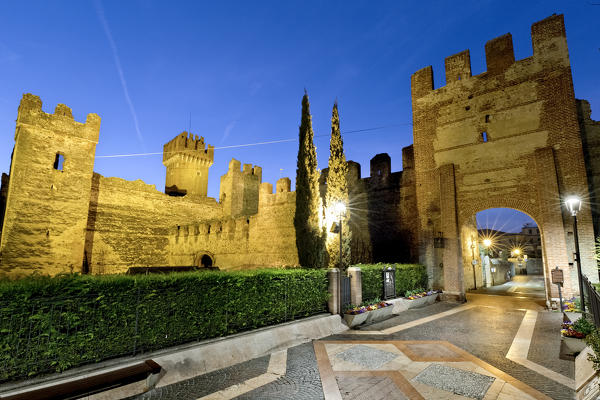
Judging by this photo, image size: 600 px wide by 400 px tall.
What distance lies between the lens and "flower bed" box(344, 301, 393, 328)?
843cm

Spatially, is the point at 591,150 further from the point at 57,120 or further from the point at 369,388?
the point at 57,120

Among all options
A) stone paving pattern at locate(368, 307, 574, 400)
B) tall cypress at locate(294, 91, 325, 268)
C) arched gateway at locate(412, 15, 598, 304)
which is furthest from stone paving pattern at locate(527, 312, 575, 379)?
tall cypress at locate(294, 91, 325, 268)

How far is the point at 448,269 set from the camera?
535 inches

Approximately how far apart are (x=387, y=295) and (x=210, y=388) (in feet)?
26.0

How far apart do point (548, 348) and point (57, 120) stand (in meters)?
27.1

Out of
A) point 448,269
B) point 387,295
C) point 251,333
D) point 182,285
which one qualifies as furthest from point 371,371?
point 448,269

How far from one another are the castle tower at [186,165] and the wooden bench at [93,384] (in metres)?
31.9

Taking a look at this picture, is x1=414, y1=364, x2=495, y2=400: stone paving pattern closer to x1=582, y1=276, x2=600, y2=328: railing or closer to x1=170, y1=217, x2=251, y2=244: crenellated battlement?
x1=582, y1=276, x2=600, y2=328: railing

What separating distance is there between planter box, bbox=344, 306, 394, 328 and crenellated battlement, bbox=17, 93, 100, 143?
73.4 feet

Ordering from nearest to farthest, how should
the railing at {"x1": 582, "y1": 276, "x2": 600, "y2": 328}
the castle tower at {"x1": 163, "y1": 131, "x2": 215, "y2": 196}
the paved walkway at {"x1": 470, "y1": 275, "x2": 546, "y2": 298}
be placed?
the railing at {"x1": 582, "y1": 276, "x2": 600, "y2": 328}, the paved walkway at {"x1": 470, "y1": 275, "x2": 546, "y2": 298}, the castle tower at {"x1": 163, "y1": 131, "x2": 215, "y2": 196}

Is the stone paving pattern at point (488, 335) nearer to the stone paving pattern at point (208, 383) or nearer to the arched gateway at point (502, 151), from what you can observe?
the stone paving pattern at point (208, 383)

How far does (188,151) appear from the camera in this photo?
3472 centimetres

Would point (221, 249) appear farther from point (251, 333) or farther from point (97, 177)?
point (251, 333)

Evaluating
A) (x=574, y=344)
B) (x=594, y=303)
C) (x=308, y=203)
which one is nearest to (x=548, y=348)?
(x=574, y=344)
